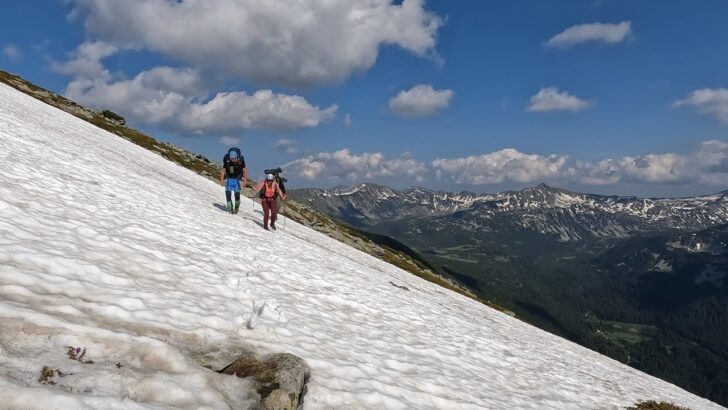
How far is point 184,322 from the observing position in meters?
8.55

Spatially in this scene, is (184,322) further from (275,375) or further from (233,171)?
(233,171)

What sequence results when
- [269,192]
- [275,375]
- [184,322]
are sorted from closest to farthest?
[275,375] → [184,322] → [269,192]

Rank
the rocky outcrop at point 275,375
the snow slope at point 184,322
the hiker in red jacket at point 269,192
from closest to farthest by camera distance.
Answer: the snow slope at point 184,322, the rocky outcrop at point 275,375, the hiker in red jacket at point 269,192

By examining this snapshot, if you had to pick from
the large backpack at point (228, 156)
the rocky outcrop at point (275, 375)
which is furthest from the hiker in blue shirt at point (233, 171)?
the rocky outcrop at point (275, 375)

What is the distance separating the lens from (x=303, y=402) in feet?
24.3

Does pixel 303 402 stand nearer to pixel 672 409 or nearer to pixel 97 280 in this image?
pixel 97 280

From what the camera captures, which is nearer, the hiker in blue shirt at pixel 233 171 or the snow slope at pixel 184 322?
the snow slope at pixel 184 322

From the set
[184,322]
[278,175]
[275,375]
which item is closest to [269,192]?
[278,175]

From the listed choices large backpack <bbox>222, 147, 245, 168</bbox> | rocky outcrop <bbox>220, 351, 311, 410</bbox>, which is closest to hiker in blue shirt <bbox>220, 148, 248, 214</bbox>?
large backpack <bbox>222, 147, 245, 168</bbox>

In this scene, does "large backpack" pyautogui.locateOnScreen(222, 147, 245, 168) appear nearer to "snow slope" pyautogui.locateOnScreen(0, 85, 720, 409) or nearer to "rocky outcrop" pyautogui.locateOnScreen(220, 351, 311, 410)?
"snow slope" pyautogui.locateOnScreen(0, 85, 720, 409)

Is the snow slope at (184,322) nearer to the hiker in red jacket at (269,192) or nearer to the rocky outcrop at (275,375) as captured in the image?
the rocky outcrop at (275,375)

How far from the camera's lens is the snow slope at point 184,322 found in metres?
5.93

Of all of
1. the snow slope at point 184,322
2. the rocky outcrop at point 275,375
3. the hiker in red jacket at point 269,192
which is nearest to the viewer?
the snow slope at point 184,322

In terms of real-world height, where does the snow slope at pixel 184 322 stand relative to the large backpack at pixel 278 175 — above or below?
below
